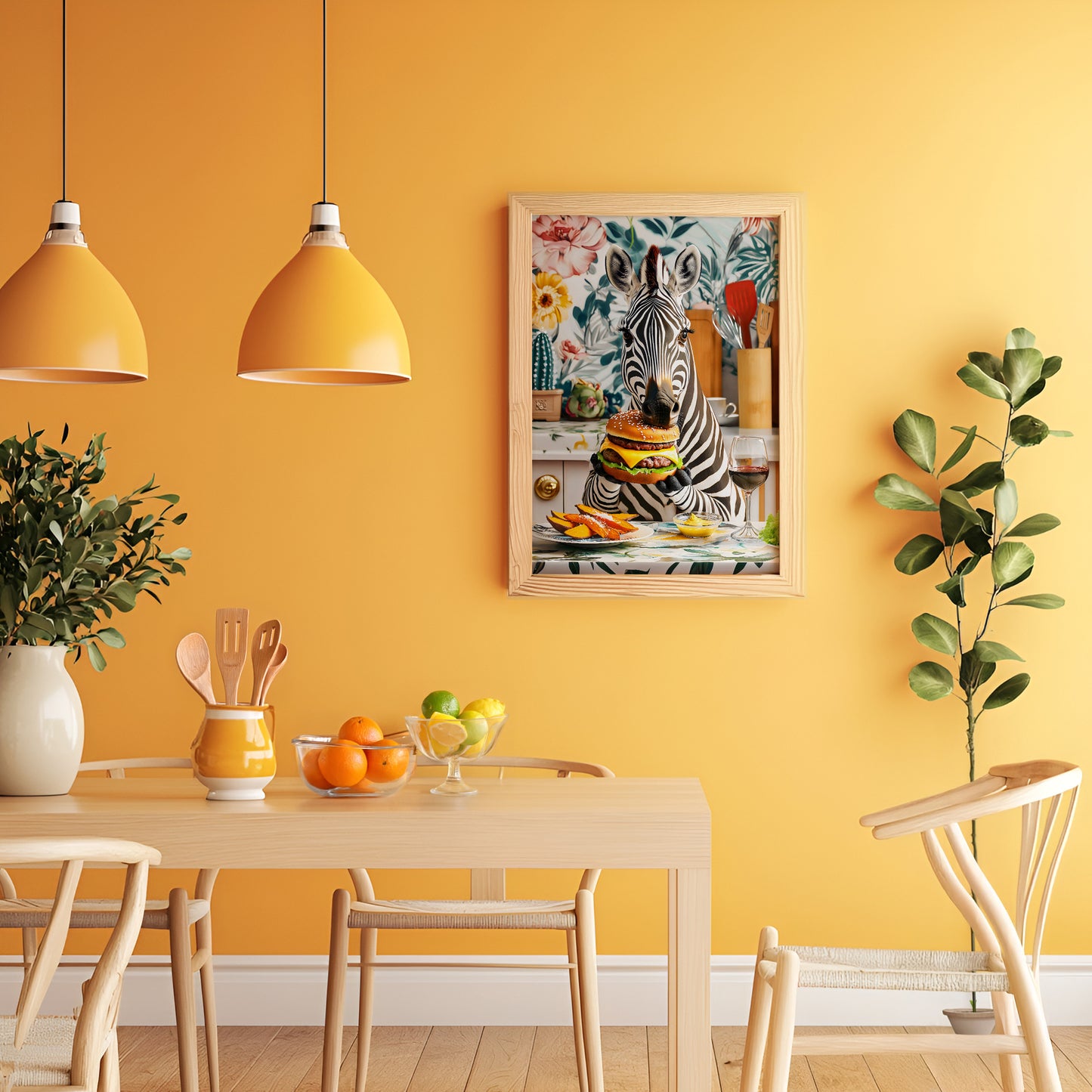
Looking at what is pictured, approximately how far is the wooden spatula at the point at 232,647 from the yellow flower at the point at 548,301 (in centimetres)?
127

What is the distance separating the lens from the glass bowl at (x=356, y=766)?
2100 millimetres

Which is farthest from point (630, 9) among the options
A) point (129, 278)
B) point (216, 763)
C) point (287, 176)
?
point (216, 763)

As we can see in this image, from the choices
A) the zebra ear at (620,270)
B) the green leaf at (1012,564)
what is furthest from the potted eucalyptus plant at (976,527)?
the zebra ear at (620,270)

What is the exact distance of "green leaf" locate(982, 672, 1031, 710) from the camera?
3.03 meters

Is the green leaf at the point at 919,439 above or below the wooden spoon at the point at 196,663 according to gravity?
above

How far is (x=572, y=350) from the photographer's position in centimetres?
325

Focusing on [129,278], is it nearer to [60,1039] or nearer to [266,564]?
[266,564]

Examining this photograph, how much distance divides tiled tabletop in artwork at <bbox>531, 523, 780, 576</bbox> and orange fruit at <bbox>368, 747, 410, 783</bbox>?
1164 mm

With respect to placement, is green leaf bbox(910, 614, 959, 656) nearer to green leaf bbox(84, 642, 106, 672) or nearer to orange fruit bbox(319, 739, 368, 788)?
orange fruit bbox(319, 739, 368, 788)

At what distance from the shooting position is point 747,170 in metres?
3.28

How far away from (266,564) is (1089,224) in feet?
7.66

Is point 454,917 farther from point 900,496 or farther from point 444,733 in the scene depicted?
point 900,496

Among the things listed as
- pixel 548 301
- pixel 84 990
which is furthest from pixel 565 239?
pixel 84 990

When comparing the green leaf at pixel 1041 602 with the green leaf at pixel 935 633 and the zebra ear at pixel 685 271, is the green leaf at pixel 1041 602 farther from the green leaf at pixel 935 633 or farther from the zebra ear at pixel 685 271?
the zebra ear at pixel 685 271
